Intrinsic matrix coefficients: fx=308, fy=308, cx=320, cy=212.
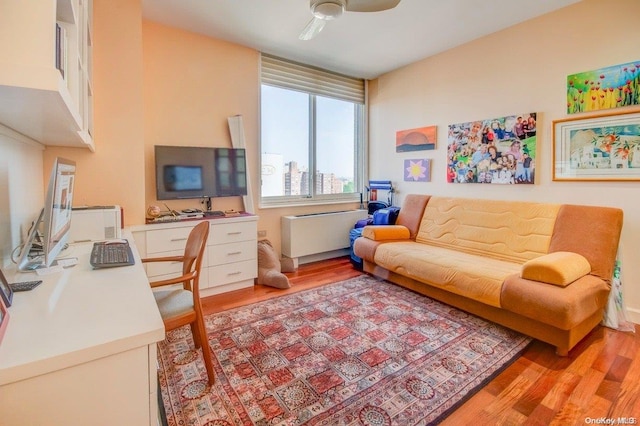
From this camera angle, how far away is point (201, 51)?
131 inches

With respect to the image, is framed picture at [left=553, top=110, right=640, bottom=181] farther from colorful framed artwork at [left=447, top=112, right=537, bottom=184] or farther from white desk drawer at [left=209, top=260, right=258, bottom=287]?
white desk drawer at [left=209, top=260, right=258, bottom=287]

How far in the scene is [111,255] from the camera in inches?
62.7

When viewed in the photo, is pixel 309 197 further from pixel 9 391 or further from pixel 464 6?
pixel 9 391

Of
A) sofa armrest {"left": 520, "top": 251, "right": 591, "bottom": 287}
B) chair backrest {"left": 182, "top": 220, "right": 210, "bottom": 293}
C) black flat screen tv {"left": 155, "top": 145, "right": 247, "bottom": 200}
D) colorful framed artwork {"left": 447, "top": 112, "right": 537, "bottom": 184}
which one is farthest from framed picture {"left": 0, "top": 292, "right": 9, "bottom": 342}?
colorful framed artwork {"left": 447, "top": 112, "right": 537, "bottom": 184}

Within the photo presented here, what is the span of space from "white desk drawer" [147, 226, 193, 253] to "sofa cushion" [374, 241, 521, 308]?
197 cm

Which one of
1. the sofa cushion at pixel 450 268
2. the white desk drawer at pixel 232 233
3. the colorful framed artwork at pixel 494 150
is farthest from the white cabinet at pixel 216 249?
the colorful framed artwork at pixel 494 150

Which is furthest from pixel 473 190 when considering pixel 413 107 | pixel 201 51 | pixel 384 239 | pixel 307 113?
pixel 201 51

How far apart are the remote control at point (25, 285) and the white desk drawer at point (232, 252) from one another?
1.78 m

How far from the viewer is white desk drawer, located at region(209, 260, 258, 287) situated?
3029mm

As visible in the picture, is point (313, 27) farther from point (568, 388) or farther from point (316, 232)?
point (568, 388)

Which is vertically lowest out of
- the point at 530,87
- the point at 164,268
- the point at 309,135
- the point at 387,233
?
the point at 164,268

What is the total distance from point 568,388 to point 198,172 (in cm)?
336

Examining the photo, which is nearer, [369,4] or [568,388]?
[568,388]

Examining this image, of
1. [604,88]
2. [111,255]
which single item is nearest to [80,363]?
[111,255]
